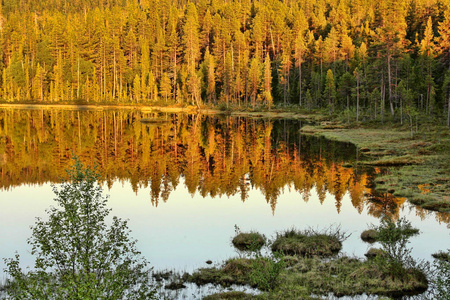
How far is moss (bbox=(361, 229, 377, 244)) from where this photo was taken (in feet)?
63.1

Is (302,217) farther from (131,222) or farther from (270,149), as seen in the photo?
(270,149)

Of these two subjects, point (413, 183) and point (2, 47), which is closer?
point (413, 183)

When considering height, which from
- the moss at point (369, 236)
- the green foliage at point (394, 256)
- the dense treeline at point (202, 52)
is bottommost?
the moss at point (369, 236)

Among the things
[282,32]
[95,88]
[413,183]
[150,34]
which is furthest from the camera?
[150,34]

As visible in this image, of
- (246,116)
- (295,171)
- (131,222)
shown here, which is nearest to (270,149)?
(295,171)

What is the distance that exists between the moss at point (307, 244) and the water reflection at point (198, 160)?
5.93 m

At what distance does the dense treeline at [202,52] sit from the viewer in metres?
111

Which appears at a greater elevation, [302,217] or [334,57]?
[334,57]

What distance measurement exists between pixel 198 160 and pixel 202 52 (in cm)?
10664

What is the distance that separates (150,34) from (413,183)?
415 feet

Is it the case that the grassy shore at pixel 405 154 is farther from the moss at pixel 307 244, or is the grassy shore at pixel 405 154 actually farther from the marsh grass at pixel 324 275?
the marsh grass at pixel 324 275

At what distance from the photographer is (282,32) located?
13412cm

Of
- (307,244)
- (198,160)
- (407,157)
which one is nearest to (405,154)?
(407,157)

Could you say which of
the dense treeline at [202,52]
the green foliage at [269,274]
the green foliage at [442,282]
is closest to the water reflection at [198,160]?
the green foliage at [269,274]
